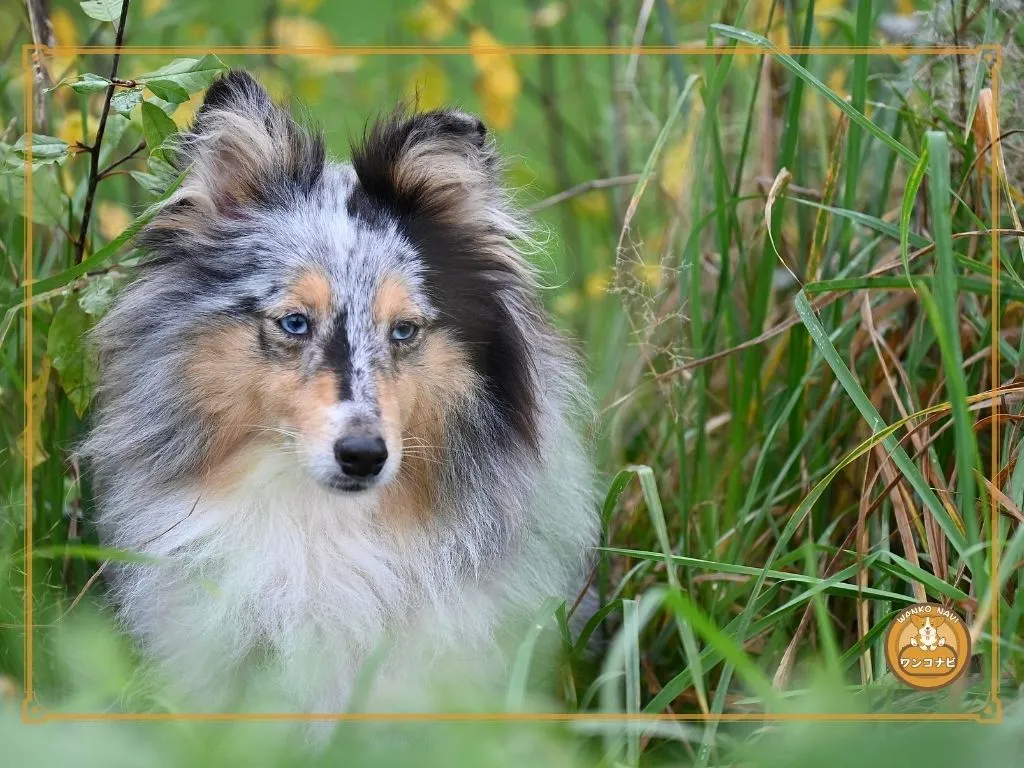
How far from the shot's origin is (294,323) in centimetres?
279

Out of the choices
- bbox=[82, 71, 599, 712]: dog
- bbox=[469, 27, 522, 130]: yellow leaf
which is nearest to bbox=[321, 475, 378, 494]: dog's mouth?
bbox=[82, 71, 599, 712]: dog

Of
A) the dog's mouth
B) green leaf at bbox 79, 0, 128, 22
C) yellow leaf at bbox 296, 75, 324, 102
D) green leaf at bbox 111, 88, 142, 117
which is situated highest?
yellow leaf at bbox 296, 75, 324, 102

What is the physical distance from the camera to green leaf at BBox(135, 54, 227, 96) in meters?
2.88

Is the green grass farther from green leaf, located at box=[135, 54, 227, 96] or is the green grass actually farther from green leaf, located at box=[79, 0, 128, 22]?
green leaf, located at box=[79, 0, 128, 22]

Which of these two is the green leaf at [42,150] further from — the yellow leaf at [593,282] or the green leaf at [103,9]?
the yellow leaf at [593,282]

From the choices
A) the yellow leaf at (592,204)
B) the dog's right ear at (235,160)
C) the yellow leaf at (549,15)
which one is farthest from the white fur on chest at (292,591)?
the yellow leaf at (549,15)

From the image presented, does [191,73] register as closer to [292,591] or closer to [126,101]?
[126,101]

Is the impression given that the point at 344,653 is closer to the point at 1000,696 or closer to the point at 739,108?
the point at 1000,696

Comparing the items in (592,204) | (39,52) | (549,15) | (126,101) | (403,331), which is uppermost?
(549,15)

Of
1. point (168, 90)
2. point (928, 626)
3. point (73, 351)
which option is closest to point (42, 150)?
point (168, 90)

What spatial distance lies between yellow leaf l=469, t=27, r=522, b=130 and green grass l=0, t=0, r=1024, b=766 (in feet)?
1.03

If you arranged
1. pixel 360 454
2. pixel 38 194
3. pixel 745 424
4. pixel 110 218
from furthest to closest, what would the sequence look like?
pixel 110 218
pixel 745 424
pixel 38 194
pixel 360 454

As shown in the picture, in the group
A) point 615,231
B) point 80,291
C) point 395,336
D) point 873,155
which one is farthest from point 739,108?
point 80,291

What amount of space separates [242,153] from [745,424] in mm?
1819
